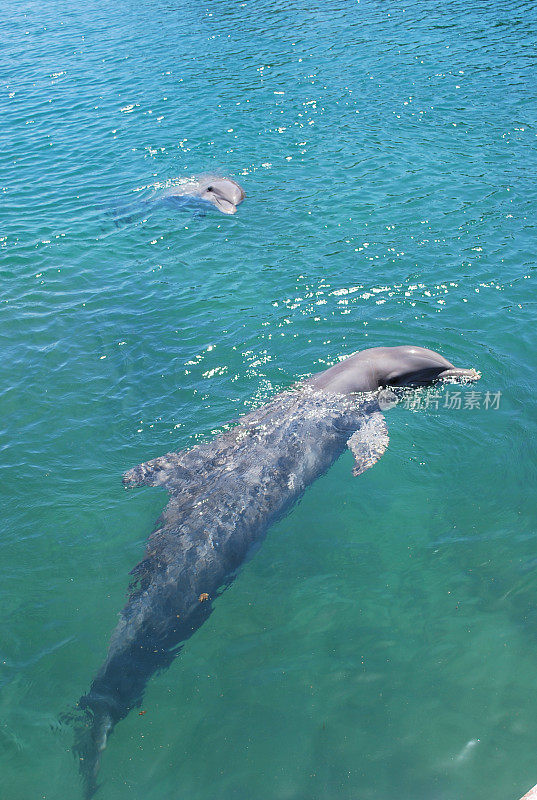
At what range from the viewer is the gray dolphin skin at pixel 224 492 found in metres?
6.83

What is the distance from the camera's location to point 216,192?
633 inches

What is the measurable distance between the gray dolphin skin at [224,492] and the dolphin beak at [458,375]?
20 mm

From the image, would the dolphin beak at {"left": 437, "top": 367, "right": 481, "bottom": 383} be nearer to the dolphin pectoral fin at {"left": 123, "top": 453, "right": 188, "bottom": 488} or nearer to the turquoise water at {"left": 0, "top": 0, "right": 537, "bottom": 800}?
the turquoise water at {"left": 0, "top": 0, "right": 537, "bottom": 800}

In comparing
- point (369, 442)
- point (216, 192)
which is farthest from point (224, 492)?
point (216, 192)

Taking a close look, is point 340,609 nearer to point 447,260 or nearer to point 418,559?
point 418,559

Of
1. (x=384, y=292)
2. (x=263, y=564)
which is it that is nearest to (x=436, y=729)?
(x=263, y=564)

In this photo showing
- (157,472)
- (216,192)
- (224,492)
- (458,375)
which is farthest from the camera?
(216,192)

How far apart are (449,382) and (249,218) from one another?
24.9 ft

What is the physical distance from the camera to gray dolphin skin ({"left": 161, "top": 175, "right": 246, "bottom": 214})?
1582cm

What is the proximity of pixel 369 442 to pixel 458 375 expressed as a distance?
1.96 m

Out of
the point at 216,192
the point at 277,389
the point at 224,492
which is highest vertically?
the point at 216,192

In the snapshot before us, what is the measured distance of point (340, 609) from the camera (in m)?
7.29

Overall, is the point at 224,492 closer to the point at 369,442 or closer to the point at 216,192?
the point at 369,442

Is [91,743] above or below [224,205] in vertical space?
below
